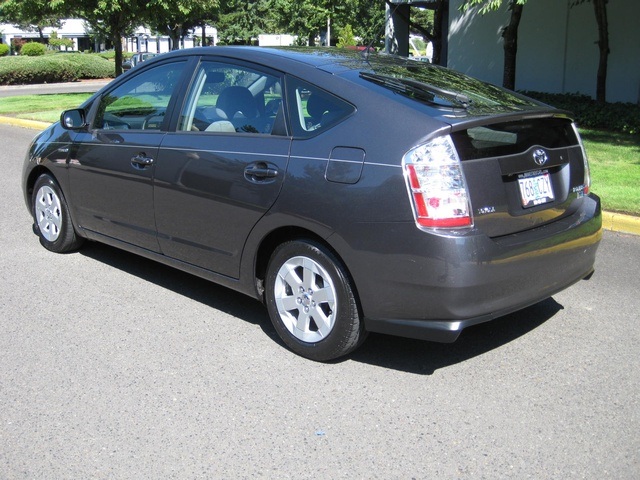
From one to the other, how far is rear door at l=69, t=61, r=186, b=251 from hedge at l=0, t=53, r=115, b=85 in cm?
2911

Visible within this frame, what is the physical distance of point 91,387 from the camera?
4.03 meters

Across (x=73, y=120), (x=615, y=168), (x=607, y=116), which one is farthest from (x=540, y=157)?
(x=607, y=116)

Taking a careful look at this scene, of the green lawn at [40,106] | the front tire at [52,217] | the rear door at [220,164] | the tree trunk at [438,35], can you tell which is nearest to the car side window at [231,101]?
the rear door at [220,164]

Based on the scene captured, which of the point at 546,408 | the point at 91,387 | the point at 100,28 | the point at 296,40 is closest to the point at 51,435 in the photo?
the point at 91,387

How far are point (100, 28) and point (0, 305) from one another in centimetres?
1977

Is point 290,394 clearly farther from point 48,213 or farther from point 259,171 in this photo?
point 48,213

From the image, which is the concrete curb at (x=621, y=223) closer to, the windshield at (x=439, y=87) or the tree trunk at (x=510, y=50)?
the windshield at (x=439, y=87)

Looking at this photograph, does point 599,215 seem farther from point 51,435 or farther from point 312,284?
point 51,435

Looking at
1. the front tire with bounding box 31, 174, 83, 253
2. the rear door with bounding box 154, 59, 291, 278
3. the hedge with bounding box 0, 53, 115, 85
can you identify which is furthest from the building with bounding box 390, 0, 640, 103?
the hedge with bounding box 0, 53, 115, 85

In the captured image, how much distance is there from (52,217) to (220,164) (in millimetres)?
2404

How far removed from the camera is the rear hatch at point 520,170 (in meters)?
3.82

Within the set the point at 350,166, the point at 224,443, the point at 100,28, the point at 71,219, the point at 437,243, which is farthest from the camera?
the point at 100,28

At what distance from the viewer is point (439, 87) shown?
14.7 feet

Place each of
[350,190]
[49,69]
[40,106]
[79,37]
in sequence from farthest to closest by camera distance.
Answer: [79,37] → [49,69] → [40,106] → [350,190]
